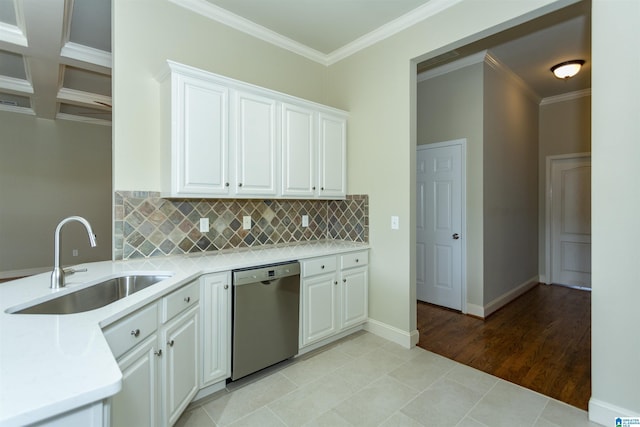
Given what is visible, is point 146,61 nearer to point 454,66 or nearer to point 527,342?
point 454,66

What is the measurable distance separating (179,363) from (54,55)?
3631 mm

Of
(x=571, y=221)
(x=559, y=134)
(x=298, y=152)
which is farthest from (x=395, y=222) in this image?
(x=559, y=134)

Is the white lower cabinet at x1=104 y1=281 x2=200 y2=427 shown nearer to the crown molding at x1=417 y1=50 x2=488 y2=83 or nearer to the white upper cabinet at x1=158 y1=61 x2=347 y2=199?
the white upper cabinet at x1=158 y1=61 x2=347 y2=199

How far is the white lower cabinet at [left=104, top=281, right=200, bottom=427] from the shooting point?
1.34 m

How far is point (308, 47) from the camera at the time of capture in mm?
3439

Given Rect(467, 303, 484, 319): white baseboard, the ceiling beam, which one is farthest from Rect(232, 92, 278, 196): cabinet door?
Rect(467, 303, 484, 319): white baseboard

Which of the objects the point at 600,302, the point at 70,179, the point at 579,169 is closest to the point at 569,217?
the point at 579,169

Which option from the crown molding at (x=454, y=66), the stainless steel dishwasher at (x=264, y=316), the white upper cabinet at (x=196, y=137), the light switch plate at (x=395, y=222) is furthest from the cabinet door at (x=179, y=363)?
the crown molding at (x=454, y=66)

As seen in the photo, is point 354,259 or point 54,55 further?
point 54,55

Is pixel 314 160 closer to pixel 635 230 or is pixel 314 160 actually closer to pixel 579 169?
pixel 635 230

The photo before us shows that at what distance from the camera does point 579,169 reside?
501cm

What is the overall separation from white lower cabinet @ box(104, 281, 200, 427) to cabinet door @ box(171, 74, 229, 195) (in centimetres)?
79

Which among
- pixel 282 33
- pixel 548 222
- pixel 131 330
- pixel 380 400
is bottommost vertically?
pixel 380 400

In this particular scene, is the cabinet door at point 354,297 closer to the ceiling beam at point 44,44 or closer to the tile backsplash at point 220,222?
the tile backsplash at point 220,222
